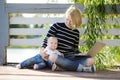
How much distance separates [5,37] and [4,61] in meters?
0.24

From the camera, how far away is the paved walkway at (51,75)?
2.60 m

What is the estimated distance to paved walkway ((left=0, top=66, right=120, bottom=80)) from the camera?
2.60 metres

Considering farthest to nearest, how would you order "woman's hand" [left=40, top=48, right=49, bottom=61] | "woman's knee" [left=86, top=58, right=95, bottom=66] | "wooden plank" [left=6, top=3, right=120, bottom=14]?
"wooden plank" [left=6, top=3, right=120, bottom=14] < "woman's hand" [left=40, top=48, right=49, bottom=61] < "woman's knee" [left=86, top=58, right=95, bottom=66]

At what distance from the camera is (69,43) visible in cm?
312

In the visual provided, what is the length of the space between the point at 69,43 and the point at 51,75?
48 cm

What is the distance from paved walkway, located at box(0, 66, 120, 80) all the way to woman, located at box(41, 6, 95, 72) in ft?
0.30

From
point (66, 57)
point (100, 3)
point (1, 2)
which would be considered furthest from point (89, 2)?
point (1, 2)

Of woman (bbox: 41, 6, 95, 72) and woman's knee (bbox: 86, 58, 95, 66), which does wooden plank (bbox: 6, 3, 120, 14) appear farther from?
woman's knee (bbox: 86, 58, 95, 66)

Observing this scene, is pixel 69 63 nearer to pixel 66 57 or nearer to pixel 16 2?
pixel 66 57

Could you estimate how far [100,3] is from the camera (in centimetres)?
324

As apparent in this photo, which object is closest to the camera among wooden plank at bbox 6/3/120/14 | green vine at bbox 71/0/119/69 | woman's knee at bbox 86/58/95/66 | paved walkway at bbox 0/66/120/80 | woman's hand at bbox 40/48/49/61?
paved walkway at bbox 0/66/120/80

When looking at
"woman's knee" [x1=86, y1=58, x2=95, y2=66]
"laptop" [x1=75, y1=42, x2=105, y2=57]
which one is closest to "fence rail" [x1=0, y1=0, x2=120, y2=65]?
"laptop" [x1=75, y1=42, x2=105, y2=57]

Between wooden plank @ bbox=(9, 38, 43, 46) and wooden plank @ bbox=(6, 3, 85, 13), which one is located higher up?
wooden plank @ bbox=(6, 3, 85, 13)

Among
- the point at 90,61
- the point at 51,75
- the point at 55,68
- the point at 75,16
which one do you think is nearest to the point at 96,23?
the point at 75,16
